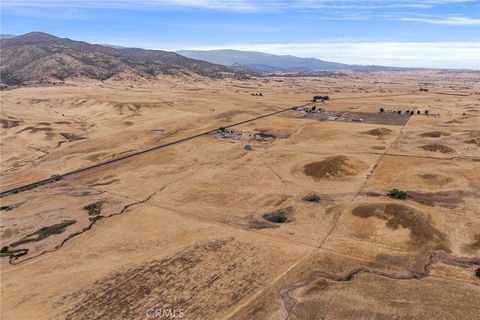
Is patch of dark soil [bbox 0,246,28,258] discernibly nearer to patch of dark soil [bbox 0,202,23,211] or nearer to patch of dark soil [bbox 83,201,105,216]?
patch of dark soil [bbox 83,201,105,216]

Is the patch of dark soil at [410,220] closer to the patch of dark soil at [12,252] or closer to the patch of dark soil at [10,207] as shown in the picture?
the patch of dark soil at [12,252]

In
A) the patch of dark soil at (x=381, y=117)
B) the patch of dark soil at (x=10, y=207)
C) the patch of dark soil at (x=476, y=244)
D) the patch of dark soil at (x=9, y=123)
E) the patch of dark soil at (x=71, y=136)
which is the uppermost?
the patch of dark soil at (x=381, y=117)

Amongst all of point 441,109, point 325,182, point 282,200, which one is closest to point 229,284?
point 282,200

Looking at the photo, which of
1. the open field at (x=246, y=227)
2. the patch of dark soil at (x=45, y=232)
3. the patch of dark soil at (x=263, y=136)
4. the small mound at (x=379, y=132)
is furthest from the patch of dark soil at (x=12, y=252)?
the small mound at (x=379, y=132)

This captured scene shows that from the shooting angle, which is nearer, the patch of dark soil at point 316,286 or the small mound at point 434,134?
the patch of dark soil at point 316,286

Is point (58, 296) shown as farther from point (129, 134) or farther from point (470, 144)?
point (470, 144)

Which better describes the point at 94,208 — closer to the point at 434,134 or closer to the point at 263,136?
the point at 263,136

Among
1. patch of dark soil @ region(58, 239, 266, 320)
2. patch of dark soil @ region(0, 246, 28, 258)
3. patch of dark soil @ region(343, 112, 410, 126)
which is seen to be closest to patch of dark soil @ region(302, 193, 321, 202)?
patch of dark soil @ region(58, 239, 266, 320)
